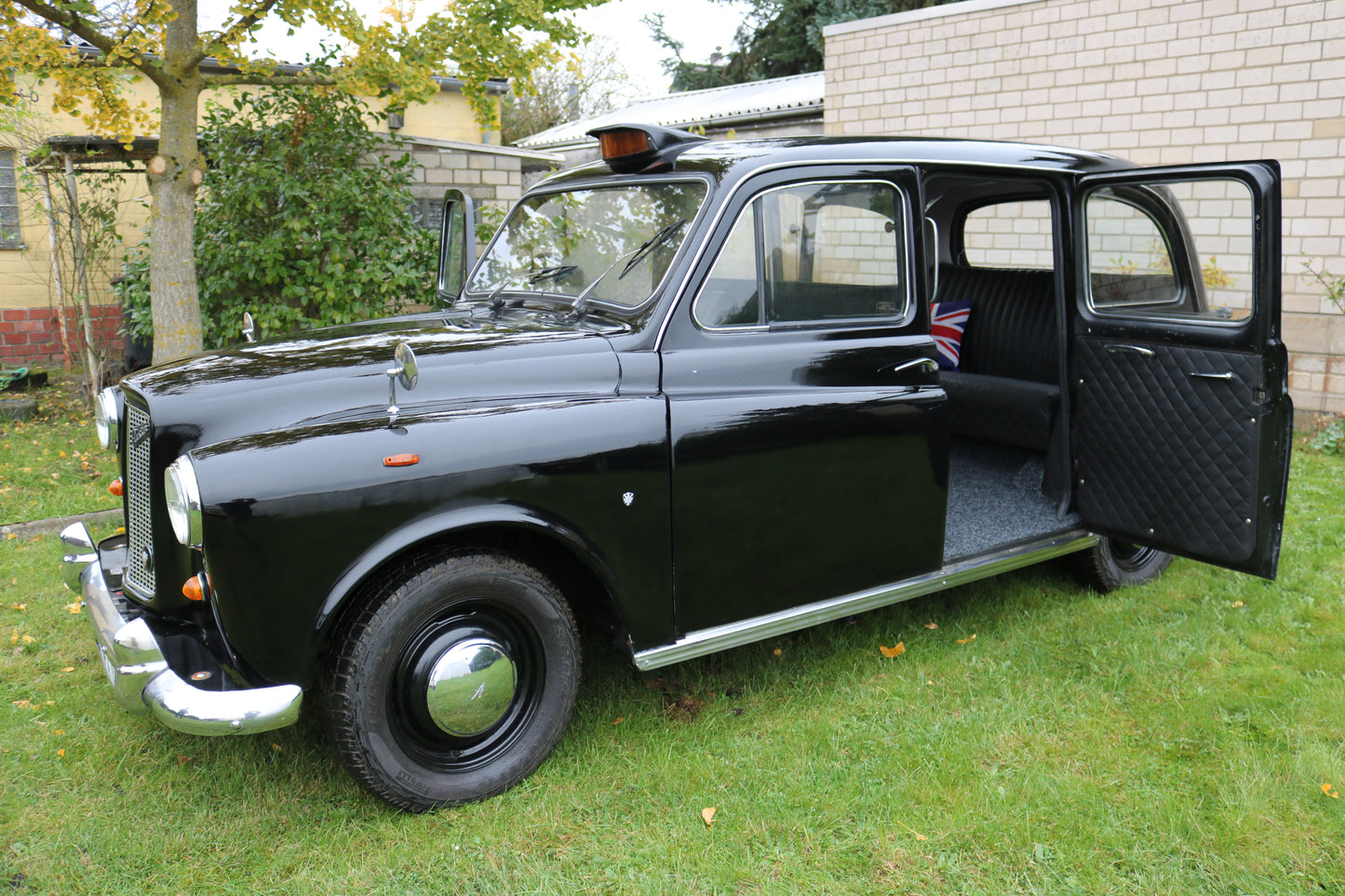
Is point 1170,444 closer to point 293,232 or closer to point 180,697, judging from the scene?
point 180,697

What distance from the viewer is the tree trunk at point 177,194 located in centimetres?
654

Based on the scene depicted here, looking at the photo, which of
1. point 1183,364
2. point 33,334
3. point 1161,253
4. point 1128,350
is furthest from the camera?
point 33,334

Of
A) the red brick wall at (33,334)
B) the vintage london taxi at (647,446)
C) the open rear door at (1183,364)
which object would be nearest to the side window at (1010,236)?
the vintage london taxi at (647,446)

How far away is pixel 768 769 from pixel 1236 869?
1.35 metres

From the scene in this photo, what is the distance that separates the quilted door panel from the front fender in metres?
2.16

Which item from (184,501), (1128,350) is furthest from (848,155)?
(184,501)

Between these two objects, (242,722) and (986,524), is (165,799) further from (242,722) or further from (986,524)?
(986,524)

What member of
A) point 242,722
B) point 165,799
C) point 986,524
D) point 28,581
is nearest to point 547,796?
point 242,722

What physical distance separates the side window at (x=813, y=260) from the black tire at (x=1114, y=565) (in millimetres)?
1812

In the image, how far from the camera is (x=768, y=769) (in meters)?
3.18

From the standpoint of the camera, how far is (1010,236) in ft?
16.7

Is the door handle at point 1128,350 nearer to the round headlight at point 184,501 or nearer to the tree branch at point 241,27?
the round headlight at point 184,501

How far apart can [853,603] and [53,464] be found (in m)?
5.94

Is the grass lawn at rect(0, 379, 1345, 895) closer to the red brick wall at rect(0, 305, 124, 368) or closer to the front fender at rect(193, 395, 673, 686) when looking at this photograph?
the front fender at rect(193, 395, 673, 686)
